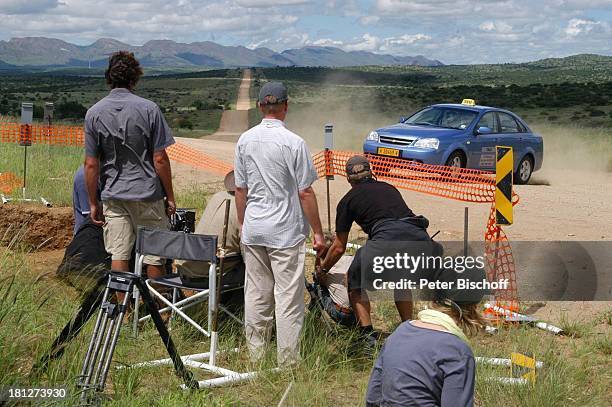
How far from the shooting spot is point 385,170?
14711 millimetres

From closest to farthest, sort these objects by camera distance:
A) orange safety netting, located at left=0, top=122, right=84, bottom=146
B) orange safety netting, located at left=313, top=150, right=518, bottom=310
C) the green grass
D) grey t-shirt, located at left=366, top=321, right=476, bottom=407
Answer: grey t-shirt, located at left=366, top=321, right=476, bottom=407
orange safety netting, located at left=313, top=150, right=518, bottom=310
the green grass
orange safety netting, located at left=0, top=122, right=84, bottom=146

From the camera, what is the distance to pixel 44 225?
35.0 ft

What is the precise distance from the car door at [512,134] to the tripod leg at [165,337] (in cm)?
1189

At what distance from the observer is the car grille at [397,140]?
15.1m

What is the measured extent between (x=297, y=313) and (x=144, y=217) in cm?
139

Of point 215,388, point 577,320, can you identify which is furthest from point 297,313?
point 577,320

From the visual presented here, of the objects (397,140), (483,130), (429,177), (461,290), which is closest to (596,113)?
(483,130)

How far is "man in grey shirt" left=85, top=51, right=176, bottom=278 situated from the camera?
640 centimetres

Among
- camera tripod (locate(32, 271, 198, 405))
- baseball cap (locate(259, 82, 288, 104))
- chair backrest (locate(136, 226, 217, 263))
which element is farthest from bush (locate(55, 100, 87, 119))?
camera tripod (locate(32, 271, 198, 405))

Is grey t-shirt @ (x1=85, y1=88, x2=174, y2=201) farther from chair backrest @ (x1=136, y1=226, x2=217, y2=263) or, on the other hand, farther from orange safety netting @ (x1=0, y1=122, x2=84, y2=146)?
orange safety netting @ (x1=0, y1=122, x2=84, y2=146)

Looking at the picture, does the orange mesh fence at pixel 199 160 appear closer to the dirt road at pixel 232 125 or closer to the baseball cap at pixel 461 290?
the baseball cap at pixel 461 290

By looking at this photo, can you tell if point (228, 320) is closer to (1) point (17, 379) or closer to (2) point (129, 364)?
(2) point (129, 364)

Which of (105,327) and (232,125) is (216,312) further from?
(232,125)

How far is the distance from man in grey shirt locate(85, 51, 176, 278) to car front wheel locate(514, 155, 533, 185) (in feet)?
38.0
